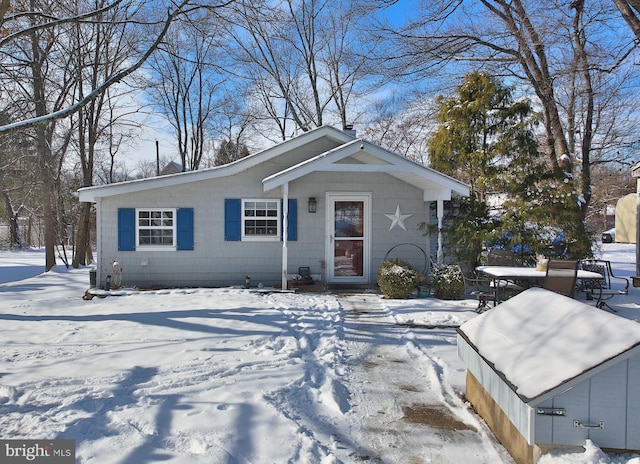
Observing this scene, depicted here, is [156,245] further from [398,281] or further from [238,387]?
[238,387]

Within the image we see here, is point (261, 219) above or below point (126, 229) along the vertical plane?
above

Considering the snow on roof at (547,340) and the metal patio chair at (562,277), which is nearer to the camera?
the snow on roof at (547,340)

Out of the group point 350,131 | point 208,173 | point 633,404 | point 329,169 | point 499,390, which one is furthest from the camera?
point 350,131

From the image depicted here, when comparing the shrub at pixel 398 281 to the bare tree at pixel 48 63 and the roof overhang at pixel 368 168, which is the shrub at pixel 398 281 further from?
the bare tree at pixel 48 63

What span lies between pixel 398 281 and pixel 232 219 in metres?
3.81

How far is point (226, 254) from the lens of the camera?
31.3 feet

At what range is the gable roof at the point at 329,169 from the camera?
8477 mm

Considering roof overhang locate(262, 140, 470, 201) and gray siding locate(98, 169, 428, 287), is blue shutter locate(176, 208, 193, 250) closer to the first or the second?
gray siding locate(98, 169, 428, 287)

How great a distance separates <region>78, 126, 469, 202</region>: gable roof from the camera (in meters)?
8.48

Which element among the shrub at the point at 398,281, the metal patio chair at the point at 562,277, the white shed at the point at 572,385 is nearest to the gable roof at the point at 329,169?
the shrub at the point at 398,281

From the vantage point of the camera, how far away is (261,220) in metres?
9.62

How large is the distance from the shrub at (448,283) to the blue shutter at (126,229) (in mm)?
6339

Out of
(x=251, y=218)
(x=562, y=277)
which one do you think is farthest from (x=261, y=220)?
(x=562, y=277)

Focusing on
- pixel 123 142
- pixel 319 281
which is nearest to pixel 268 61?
pixel 123 142
